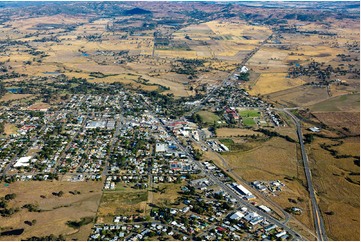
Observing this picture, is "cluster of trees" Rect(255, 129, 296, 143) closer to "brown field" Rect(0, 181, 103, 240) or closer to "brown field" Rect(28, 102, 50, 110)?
"brown field" Rect(0, 181, 103, 240)

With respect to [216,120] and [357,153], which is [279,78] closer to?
[216,120]

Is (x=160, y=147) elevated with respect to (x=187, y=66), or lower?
lower

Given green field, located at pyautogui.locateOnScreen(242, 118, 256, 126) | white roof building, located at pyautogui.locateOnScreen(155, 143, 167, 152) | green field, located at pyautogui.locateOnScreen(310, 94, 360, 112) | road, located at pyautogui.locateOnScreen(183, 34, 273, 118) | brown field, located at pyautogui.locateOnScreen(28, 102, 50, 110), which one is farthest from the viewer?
road, located at pyautogui.locateOnScreen(183, 34, 273, 118)

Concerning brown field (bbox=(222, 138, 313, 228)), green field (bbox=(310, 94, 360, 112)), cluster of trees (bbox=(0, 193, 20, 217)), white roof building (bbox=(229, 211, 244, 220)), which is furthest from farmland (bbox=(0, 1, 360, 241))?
white roof building (bbox=(229, 211, 244, 220))

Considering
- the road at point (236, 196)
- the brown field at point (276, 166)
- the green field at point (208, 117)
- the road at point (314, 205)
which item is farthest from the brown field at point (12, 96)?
the road at point (314, 205)

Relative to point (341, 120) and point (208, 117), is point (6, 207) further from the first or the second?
point (341, 120)

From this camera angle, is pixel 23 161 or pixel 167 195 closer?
pixel 167 195

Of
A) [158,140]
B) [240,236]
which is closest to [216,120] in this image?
[158,140]

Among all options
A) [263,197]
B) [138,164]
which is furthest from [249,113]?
[263,197]
